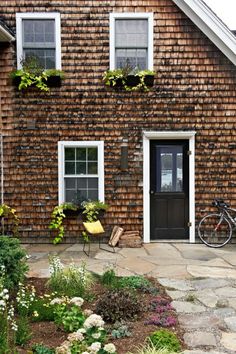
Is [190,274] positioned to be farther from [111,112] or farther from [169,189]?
[111,112]

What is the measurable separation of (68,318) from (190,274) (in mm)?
2752

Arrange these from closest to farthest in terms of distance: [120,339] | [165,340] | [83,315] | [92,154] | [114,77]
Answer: [165,340] < [120,339] < [83,315] < [114,77] < [92,154]

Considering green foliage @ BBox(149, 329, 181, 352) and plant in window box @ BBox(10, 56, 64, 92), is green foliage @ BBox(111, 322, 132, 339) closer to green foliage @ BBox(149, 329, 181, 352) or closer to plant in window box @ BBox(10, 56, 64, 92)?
green foliage @ BBox(149, 329, 181, 352)

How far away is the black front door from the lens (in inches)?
337

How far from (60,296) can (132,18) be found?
606 cm

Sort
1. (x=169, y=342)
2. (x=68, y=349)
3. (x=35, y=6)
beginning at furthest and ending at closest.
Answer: (x=35, y=6)
(x=169, y=342)
(x=68, y=349)

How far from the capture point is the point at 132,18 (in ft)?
27.1

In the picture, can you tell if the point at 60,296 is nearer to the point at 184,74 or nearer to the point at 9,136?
the point at 9,136

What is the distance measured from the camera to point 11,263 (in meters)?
4.50

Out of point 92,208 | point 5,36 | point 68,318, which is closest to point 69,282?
point 68,318

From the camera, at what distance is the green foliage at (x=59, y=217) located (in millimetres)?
8297

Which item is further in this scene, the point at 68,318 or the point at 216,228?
the point at 216,228

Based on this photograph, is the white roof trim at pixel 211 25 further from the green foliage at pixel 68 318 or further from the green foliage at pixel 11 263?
the green foliage at pixel 68 318

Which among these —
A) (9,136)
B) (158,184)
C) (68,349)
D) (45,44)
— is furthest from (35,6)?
(68,349)
